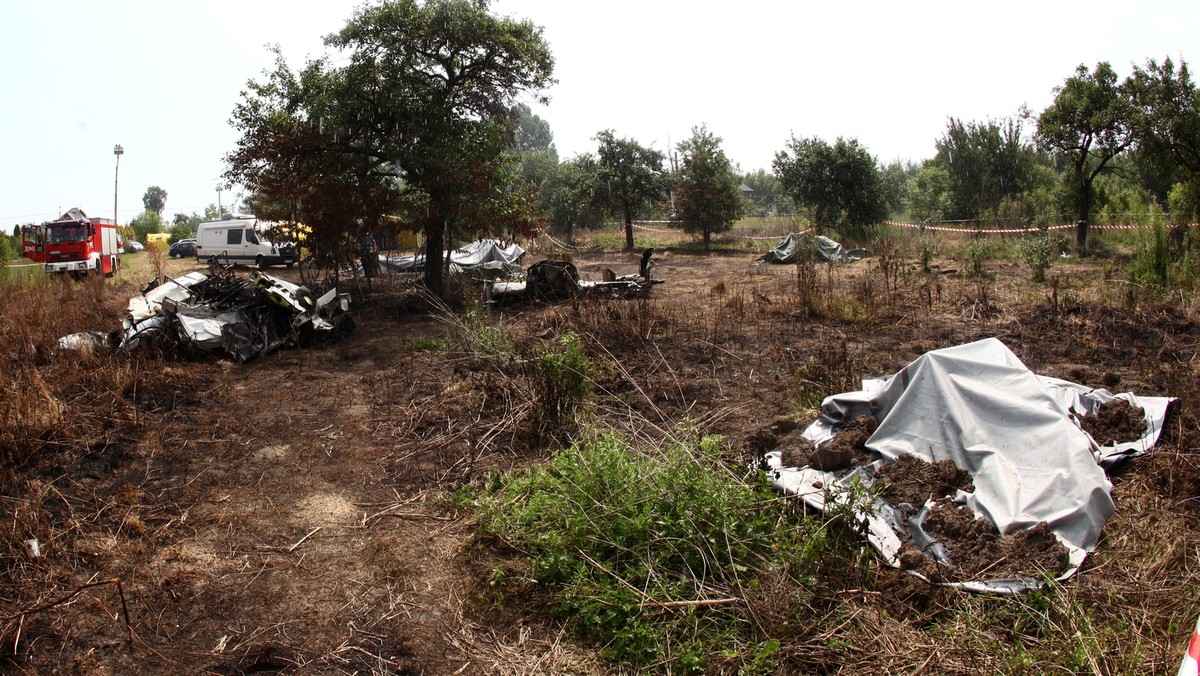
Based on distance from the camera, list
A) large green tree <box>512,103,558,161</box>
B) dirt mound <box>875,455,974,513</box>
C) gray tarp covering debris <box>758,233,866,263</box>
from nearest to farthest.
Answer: dirt mound <box>875,455,974,513</box>
gray tarp covering debris <box>758,233,866,263</box>
large green tree <box>512,103,558,161</box>

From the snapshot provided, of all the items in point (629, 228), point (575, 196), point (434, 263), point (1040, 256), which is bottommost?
point (1040, 256)

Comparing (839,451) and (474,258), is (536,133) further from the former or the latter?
(839,451)

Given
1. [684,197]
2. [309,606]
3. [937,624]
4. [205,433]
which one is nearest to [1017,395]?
[937,624]

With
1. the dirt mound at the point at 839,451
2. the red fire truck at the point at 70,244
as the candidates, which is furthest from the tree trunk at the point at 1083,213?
the red fire truck at the point at 70,244

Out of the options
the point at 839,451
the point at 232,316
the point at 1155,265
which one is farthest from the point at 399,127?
the point at 1155,265

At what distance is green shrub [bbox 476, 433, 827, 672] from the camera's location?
130 inches

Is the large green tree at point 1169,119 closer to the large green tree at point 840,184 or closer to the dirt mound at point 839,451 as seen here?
the large green tree at point 840,184

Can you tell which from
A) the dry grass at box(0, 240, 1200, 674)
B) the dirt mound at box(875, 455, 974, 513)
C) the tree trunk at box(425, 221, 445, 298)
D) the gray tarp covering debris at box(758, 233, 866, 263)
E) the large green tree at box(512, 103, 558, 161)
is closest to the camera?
the dry grass at box(0, 240, 1200, 674)

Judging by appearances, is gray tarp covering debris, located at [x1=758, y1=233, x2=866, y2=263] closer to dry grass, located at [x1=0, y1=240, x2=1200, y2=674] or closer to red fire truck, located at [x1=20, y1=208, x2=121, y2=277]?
dry grass, located at [x1=0, y1=240, x2=1200, y2=674]

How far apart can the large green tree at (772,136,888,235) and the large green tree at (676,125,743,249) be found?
224 cm

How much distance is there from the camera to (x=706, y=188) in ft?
89.7

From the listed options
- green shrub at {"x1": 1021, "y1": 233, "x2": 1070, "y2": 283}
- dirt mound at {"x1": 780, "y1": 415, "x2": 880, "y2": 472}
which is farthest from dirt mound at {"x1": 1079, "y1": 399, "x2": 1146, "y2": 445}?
green shrub at {"x1": 1021, "y1": 233, "x2": 1070, "y2": 283}

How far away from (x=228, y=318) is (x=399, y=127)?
17.4ft

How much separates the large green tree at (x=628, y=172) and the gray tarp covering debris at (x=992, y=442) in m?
24.4
